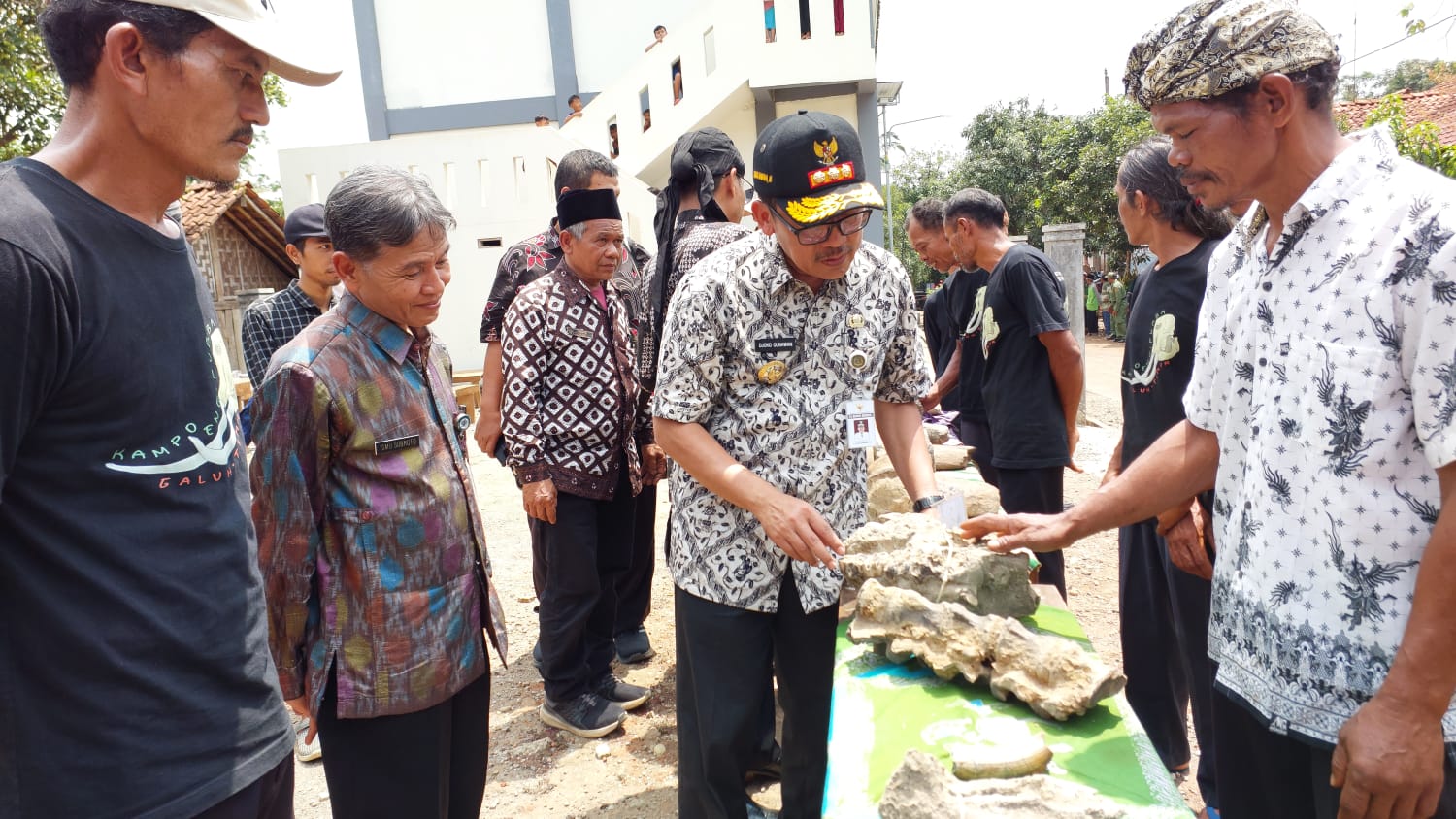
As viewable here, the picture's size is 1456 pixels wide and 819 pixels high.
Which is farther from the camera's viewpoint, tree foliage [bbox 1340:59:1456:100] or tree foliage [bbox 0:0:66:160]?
tree foliage [bbox 1340:59:1456:100]

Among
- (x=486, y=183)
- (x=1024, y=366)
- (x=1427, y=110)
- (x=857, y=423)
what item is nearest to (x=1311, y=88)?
(x=857, y=423)

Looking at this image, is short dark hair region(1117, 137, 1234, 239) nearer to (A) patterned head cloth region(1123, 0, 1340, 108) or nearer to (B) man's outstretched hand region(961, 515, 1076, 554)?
(B) man's outstretched hand region(961, 515, 1076, 554)

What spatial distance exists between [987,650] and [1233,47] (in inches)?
58.2

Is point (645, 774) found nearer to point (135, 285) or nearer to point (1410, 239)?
point (135, 285)

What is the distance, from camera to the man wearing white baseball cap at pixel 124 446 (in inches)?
46.2

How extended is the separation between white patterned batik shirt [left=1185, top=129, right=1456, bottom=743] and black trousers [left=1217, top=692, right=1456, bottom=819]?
9 centimetres

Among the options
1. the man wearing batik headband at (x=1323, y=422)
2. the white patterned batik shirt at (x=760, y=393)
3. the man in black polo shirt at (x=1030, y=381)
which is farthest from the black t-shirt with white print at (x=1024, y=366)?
the man wearing batik headband at (x=1323, y=422)

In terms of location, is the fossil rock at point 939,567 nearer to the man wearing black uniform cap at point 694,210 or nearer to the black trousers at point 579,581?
the man wearing black uniform cap at point 694,210

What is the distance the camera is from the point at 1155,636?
3115 millimetres

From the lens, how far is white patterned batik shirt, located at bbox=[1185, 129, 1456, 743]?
4.49ft

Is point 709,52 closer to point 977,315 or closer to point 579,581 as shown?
point 977,315

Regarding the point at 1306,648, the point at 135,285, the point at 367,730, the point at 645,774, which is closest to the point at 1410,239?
the point at 1306,648

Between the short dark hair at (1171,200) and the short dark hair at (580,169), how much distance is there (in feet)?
6.93

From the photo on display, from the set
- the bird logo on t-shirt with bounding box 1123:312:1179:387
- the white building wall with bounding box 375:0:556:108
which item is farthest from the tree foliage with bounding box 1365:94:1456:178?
the white building wall with bounding box 375:0:556:108
